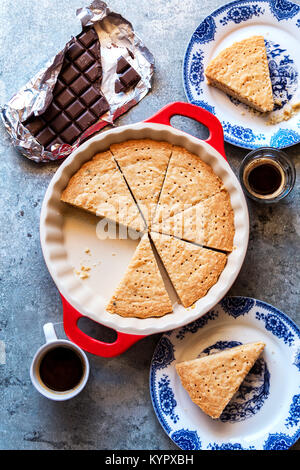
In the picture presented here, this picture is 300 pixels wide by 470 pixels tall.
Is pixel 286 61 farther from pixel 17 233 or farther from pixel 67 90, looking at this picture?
pixel 17 233

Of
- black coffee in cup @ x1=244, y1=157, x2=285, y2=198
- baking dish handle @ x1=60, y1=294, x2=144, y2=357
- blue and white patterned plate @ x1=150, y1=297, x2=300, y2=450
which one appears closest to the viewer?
baking dish handle @ x1=60, y1=294, x2=144, y2=357

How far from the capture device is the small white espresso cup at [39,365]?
2.85 meters

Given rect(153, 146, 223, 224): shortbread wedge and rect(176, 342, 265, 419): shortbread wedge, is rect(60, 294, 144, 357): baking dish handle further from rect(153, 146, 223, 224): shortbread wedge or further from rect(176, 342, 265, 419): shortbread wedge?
rect(153, 146, 223, 224): shortbread wedge

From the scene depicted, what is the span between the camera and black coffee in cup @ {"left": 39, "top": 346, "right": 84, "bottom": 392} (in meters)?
2.92

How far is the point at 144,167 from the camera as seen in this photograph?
118 inches

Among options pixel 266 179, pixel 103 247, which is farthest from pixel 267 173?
pixel 103 247

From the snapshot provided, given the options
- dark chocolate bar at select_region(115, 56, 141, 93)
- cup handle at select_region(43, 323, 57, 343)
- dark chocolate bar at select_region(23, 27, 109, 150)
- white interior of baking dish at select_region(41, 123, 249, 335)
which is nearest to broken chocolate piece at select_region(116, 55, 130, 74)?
dark chocolate bar at select_region(115, 56, 141, 93)

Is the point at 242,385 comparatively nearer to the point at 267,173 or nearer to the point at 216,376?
the point at 216,376

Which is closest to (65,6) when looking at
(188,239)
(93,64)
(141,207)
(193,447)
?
(93,64)

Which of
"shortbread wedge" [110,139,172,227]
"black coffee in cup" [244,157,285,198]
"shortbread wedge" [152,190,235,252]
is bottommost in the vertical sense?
"black coffee in cup" [244,157,285,198]

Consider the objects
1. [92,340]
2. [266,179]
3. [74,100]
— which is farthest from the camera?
[74,100]

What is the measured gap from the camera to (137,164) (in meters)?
3.00

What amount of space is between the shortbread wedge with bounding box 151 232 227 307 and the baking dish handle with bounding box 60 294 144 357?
1.34ft

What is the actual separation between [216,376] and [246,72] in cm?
196
